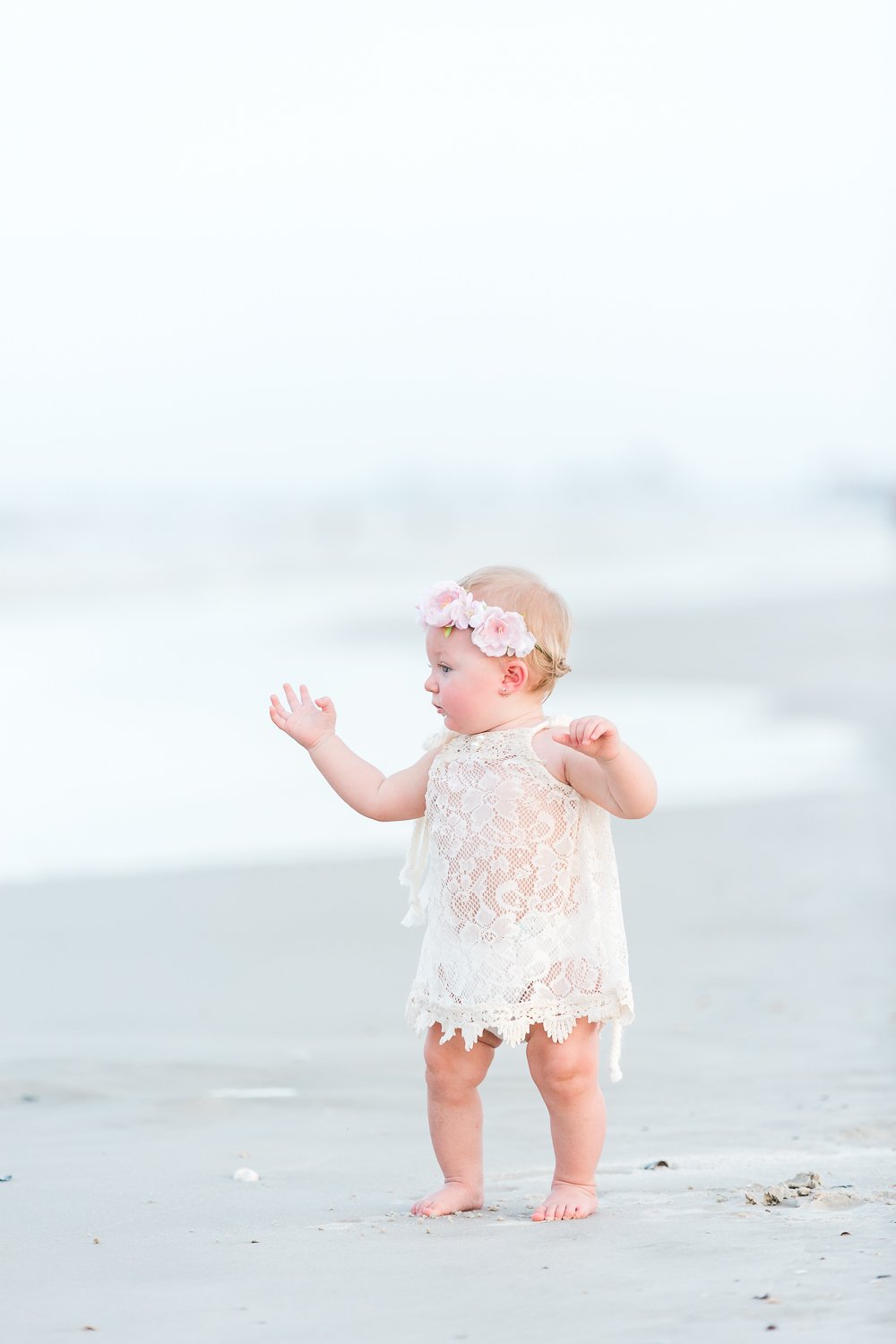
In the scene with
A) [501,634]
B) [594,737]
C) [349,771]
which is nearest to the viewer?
[594,737]

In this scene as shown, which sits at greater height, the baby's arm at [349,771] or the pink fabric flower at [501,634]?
the pink fabric flower at [501,634]

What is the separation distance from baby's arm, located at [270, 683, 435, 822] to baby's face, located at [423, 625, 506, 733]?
0.43 ft

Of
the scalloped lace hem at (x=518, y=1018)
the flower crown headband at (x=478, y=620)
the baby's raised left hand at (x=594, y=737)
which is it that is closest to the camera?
the baby's raised left hand at (x=594, y=737)

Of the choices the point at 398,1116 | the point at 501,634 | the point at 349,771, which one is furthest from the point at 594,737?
the point at 398,1116

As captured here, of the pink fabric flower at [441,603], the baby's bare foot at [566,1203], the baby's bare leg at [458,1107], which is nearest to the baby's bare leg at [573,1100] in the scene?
the baby's bare foot at [566,1203]

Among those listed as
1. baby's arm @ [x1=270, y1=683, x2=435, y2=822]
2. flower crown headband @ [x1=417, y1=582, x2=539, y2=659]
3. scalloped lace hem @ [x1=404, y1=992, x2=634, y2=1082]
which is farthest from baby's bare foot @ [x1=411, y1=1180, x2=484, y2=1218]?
flower crown headband @ [x1=417, y1=582, x2=539, y2=659]

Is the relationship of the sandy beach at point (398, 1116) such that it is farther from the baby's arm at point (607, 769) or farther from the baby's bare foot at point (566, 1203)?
the baby's arm at point (607, 769)

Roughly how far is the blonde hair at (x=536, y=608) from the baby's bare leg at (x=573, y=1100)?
702mm

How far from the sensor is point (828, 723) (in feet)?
42.0

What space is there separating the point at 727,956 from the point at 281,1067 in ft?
6.49

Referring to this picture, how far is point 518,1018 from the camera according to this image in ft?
11.1

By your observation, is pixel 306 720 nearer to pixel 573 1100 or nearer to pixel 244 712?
pixel 573 1100

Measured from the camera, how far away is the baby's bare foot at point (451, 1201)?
11.1 feet

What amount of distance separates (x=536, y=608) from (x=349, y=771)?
1.70 ft
